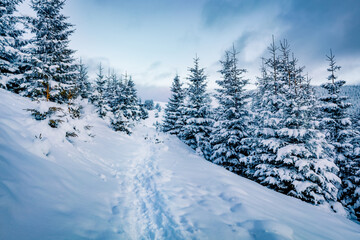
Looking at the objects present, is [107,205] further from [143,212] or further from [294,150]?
[294,150]

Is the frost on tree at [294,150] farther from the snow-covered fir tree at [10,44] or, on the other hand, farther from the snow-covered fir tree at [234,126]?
the snow-covered fir tree at [10,44]

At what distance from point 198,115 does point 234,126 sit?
4.64m

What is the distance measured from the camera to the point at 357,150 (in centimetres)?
1088

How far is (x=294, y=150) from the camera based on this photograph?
942 cm

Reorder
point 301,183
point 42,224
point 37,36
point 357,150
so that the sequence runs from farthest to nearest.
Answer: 1. point 37,36
2. point 357,150
3. point 301,183
4. point 42,224

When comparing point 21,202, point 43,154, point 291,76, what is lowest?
point 21,202

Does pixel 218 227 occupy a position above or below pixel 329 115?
below

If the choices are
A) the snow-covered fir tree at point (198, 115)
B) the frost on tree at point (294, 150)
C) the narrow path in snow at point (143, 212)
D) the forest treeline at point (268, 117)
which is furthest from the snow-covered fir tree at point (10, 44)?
the frost on tree at point (294, 150)

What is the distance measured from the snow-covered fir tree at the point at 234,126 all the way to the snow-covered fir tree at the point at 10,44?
16.1m

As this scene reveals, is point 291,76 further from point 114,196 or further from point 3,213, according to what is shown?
point 3,213

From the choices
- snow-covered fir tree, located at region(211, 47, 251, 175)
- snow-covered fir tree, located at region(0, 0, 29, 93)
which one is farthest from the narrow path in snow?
snow-covered fir tree, located at region(0, 0, 29, 93)

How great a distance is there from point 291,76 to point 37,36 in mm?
20467

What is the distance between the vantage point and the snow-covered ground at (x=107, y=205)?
3.39m

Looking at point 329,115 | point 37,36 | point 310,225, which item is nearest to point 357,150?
point 329,115
